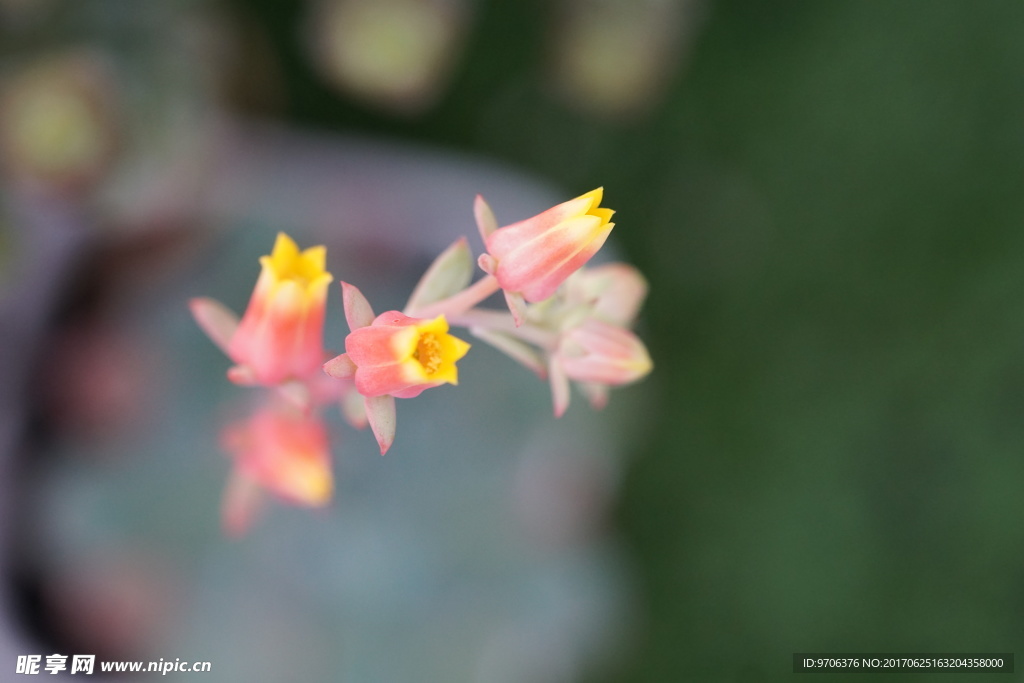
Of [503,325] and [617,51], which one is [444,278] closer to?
[503,325]

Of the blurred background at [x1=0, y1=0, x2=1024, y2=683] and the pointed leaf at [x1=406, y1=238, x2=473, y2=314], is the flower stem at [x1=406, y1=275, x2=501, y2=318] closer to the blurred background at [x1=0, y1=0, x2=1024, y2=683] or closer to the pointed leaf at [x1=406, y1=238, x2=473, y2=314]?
the pointed leaf at [x1=406, y1=238, x2=473, y2=314]

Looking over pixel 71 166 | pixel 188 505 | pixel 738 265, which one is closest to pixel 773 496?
pixel 738 265

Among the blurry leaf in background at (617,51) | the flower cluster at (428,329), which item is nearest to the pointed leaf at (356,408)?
the flower cluster at (428,329)

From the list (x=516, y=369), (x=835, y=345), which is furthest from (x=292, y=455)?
(x=835, y=345)

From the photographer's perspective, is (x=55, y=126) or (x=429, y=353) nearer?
(x=429, y=353)

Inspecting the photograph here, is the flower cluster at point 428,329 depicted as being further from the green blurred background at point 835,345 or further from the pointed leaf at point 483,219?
the green blurred background at point 835,345

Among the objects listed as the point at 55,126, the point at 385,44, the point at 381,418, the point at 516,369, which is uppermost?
the point at 385,44

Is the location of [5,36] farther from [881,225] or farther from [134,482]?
[881,225]
